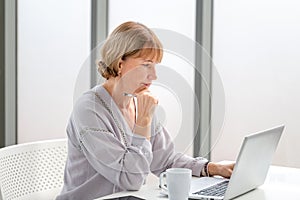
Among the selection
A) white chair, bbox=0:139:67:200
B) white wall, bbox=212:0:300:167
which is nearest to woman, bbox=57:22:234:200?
white chair, bbox=0:139:67:200

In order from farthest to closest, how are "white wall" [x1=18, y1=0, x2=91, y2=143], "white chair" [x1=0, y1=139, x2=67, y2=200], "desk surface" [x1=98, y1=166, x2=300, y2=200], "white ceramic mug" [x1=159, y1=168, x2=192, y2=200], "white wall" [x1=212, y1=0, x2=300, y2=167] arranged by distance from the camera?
"white wall" [x1=18, y1=0, x2=91, y2=143]
"white wall" [x1=212, y1=0, x2=300, y2=167]
"white chair" [x1=0, y1=139, x2=67, y2=200]
"desk surface" [x1=98, y1=166, x2=300, y2=200]
"white ceramic mug" [x1=159, y1=168, x2=192, y2=200]

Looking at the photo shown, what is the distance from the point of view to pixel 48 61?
11.6 ft

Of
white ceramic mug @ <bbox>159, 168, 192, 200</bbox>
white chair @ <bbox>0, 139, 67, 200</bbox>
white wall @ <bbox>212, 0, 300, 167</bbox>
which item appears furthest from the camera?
white wall @ <bbox>212, 0, 300, 167</bbox>

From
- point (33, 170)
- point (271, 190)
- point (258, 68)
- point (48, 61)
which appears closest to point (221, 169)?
point (271, 190)

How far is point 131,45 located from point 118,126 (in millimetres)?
278

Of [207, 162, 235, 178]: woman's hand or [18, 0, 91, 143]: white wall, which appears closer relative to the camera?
[207, 162, 235, 178]: woman's hand

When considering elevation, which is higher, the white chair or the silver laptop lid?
the silver laptop lid

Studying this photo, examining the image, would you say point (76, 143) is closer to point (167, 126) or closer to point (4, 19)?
point (167, 126)

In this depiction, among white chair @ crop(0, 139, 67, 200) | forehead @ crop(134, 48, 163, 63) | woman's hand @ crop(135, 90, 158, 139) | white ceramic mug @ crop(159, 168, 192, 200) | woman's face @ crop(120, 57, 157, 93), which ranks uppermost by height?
forehead @ crop(134, 48, 163, 63)

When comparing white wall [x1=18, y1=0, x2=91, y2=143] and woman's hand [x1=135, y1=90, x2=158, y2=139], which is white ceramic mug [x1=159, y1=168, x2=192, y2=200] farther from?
white wall [x1=18, y1=0, x2=91, y2=143]

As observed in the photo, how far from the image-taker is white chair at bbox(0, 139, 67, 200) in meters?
1.83

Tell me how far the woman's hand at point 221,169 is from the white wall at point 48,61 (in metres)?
1.67

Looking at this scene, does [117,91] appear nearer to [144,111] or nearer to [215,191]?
[144,111]

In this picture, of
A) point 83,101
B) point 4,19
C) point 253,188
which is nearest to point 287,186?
point 253,188
